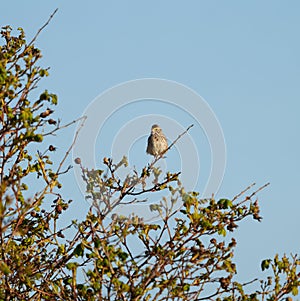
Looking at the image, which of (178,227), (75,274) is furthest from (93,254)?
(178,227)

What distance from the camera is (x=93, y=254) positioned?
7176 millimetres

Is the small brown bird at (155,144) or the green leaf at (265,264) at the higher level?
the small brown bird at (155,144)

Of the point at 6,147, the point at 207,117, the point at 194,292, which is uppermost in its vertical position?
the point at 207,117

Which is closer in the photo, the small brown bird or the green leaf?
the green leaf

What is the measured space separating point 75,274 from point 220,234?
1435 mm

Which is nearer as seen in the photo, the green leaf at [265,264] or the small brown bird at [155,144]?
the green leaf at [265,264]

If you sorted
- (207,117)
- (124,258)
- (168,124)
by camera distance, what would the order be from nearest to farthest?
(124,258) → (207,117) → (168,124)

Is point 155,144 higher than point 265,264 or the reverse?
higher

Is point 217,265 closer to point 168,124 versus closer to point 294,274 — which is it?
point 294,274

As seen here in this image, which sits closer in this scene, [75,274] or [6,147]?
[75,274]

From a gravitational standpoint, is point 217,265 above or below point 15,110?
below

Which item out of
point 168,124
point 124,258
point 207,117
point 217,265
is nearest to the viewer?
point 124,258

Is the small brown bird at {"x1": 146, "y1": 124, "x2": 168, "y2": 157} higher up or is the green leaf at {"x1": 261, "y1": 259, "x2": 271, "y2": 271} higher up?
the small brown bird at {"x1": 146, "y1": 124, "x2": 168, "y2": 157}

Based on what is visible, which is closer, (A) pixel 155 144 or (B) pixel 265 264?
(B) pixel 265 264
